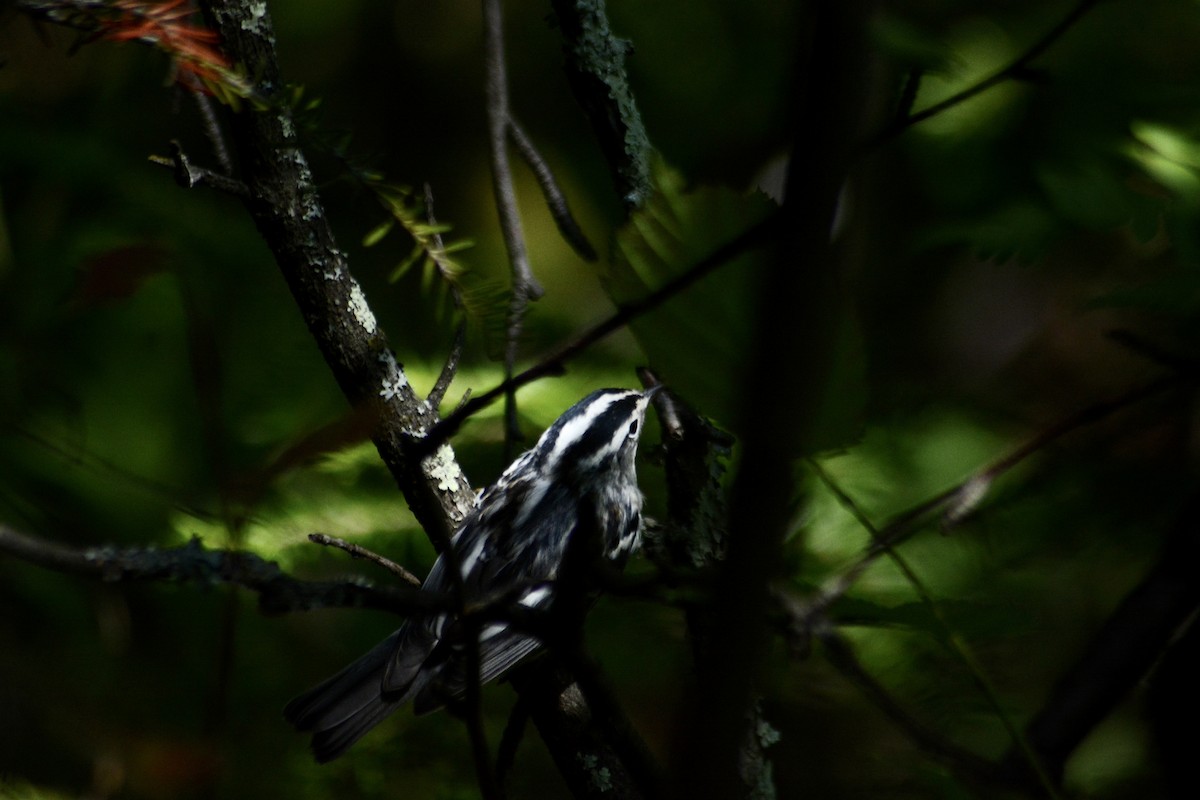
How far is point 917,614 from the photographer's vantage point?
0.50m

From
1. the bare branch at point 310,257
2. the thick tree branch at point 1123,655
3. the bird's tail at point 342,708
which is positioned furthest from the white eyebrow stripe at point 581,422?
the thick tree branch at point 1123,655

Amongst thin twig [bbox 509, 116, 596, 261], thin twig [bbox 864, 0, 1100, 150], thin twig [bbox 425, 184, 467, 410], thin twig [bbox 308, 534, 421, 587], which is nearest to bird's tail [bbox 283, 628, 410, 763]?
thin twig [bbox 308, 534, 421, 587]

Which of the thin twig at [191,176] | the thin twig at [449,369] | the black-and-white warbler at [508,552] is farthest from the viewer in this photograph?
Answer: the black-and-white warbler at [508,552]

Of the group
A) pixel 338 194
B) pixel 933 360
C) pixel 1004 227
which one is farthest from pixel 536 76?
pixel 1004 227

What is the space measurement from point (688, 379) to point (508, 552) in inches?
33.6

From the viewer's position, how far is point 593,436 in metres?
1.38

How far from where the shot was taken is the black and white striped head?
52.8 inches

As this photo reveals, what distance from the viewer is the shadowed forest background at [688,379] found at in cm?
50

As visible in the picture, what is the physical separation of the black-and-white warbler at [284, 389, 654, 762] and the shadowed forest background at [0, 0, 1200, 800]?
71mm

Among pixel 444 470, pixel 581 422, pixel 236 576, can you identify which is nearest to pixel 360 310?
pixel 444 470

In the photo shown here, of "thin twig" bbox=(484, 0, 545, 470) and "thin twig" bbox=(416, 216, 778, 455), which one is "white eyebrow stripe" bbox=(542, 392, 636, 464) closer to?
"thin twig" bbox=(484, 0, 545, 470)

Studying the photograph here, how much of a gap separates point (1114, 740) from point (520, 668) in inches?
39.9

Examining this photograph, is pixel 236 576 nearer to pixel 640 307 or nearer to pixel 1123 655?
pixel 640 307

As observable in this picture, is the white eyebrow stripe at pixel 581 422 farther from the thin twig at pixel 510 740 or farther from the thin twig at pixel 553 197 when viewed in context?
the thin twig at pixel 510 740
